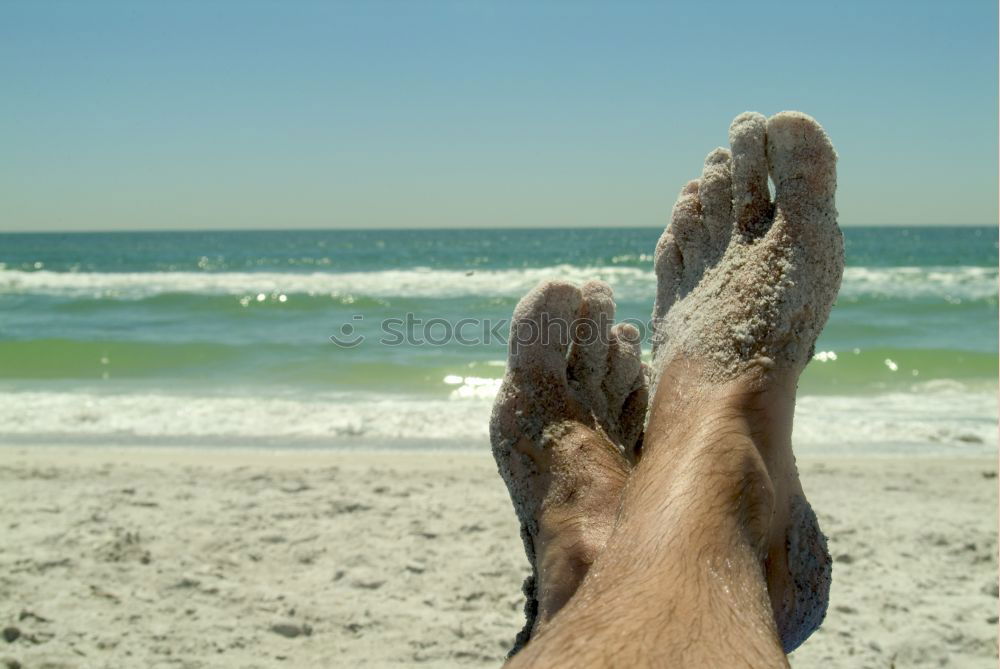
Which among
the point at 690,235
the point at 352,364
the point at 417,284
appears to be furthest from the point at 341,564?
the point at 417,284

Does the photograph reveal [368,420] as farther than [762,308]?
Yes

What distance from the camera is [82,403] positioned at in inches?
191

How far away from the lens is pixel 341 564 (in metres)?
2.56

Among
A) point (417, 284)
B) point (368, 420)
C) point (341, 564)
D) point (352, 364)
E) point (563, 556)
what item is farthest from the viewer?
point (417, 284)

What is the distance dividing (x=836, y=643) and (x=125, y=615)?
1810 millimetres

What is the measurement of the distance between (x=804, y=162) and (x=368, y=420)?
3056 mm

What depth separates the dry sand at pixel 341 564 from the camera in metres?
2.09

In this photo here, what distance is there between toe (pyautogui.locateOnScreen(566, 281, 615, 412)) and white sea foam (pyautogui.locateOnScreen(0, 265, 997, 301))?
902cm

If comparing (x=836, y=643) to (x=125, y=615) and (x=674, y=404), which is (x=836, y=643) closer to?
(x=674, y=404)

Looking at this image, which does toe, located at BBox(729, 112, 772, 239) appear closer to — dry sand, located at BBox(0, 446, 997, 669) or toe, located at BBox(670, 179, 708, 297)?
toe, located at BBox(670, 179, 708, 297)

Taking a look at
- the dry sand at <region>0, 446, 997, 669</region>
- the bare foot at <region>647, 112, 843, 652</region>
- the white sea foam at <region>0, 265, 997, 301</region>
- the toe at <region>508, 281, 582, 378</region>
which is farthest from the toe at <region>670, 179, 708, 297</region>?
the white sea foam at <region>0, 265, 997, 301</region>

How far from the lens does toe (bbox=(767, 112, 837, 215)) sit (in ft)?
6.10

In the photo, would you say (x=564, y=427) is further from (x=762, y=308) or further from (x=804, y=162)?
(x=804, y=162)

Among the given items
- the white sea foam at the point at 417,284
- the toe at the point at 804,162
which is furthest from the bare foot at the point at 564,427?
the white sea foam at the point at 417,284
